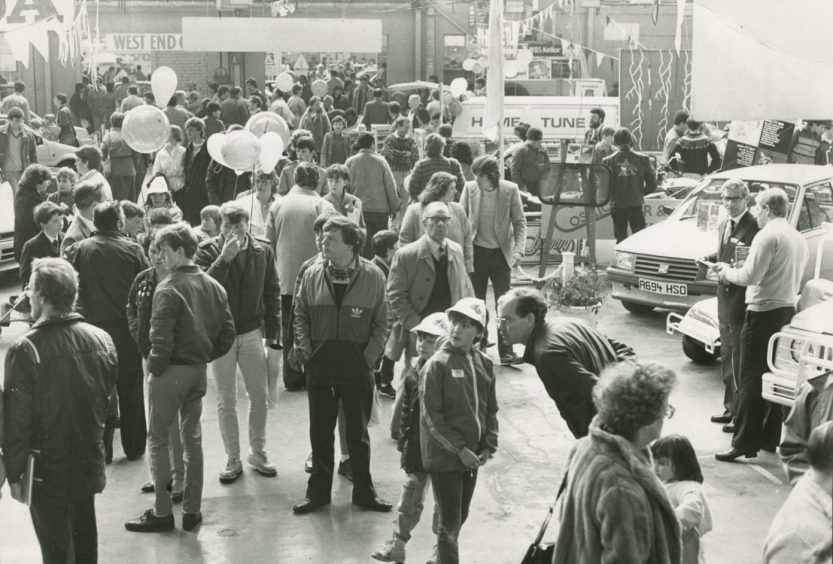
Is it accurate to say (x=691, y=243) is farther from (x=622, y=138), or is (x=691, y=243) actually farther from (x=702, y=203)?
(x=622, y=138)

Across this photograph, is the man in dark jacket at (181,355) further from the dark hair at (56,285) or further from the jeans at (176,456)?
the dark hair at (56,285)

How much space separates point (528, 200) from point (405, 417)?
10956 millimetres

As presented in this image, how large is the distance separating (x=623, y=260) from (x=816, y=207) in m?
2.14

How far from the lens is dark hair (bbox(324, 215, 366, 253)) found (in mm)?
7641

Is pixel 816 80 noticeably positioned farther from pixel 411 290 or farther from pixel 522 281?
pixel 522 281

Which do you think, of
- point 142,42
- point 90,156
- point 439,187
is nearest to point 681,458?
point 439,187

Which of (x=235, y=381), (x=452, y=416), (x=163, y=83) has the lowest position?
(x=235, y=381)

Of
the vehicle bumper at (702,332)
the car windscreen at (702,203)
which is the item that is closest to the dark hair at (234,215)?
the vehicle bumper at (702,332)

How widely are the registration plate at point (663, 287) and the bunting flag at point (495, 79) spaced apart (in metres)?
2.36

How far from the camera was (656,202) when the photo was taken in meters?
17.3

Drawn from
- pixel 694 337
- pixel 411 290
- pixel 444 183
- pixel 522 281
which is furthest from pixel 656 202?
pixel 411 290

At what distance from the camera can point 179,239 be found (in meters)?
7.28

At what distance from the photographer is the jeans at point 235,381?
828 cm

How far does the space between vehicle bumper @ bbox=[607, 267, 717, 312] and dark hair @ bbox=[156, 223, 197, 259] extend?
6.98 metres
